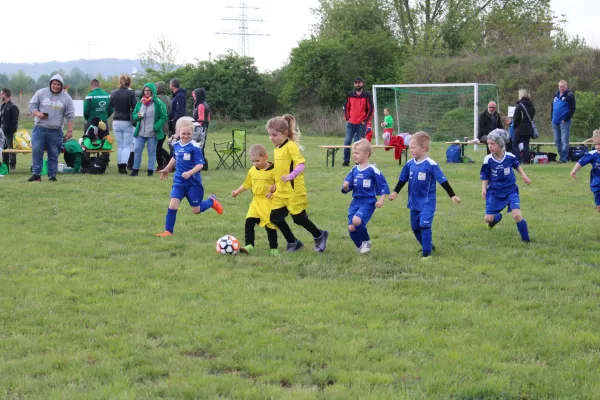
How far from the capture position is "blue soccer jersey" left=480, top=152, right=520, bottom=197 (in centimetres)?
945

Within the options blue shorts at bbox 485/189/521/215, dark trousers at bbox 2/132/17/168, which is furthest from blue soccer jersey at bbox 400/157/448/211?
dark trousers at bbox 2/132/17/168

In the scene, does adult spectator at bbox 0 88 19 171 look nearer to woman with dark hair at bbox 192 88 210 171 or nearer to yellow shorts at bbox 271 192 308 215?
woman with dark hair at bbox 192 88 210 171

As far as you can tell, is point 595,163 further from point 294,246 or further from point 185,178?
point 185,178

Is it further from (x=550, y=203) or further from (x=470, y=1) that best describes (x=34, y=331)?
(x=470, y=1)

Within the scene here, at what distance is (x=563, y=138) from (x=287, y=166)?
14.0m

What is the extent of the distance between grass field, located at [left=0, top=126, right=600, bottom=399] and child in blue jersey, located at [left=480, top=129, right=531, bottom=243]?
0.39 metres

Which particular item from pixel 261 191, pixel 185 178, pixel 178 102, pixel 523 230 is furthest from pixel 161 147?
pixel 523 230

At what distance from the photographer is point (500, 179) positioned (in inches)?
375

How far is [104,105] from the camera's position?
54.0 feet

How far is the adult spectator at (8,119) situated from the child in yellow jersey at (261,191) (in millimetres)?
9893

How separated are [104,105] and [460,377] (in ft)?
43.2

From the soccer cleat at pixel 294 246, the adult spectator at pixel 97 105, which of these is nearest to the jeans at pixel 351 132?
the adult spectator at pixel 97 105

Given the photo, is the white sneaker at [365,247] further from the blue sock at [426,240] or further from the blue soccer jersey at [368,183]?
the blue sock at [426,240]

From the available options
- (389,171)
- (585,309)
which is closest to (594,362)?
(585,309)
